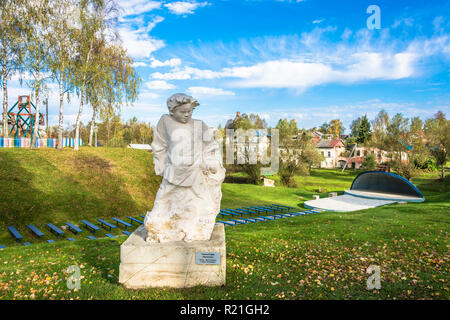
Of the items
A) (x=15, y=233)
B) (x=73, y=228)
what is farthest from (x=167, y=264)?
(x=15, y=233)

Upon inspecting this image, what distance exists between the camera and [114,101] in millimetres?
27016

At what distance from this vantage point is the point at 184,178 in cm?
559

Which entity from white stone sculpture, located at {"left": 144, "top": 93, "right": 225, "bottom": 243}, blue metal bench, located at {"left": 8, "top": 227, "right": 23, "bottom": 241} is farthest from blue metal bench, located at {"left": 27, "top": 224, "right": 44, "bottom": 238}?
white stone sculpture, located at {"left": 144, "top": 93, "right": 225, "bottom": 243}

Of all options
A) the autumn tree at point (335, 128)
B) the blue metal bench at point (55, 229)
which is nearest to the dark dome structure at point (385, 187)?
the blue metal bench at point (55, 229)

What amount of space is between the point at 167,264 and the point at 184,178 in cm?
167

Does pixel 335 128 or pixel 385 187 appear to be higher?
pixel 335 128

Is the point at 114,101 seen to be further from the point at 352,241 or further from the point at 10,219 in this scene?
the point at 352,241

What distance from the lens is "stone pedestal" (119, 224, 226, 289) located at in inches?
202

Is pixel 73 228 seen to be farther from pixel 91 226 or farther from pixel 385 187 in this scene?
pixel 385 187

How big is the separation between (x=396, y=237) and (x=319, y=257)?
3.63 metres

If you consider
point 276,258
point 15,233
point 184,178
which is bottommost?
point 15,233

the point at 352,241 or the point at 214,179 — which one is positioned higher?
the point at 214,179
